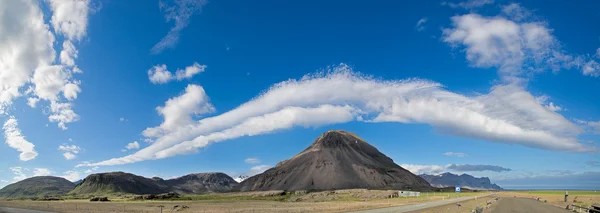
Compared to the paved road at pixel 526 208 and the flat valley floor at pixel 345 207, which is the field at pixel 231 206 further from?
the paved road at pixel 526 208

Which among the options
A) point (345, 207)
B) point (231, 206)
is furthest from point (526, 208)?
point (231, 206)

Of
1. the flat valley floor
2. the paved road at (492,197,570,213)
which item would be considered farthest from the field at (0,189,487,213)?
the paved road at (492,197,570,213)

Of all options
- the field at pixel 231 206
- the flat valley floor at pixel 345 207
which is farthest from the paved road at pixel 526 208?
the field at pixel 231 206

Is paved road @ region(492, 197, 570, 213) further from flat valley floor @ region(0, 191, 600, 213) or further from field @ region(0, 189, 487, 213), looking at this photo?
field @ region(0, 189, 487, 213)

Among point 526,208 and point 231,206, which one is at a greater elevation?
point 526,208

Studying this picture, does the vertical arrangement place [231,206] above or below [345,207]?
below

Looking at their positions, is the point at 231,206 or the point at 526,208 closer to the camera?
the point at 526,208

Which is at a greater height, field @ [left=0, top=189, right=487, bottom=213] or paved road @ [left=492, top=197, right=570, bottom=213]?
paved road @ [left=492, top=197, right=570, bottom=213]

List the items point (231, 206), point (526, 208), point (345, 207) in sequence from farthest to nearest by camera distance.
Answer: point (231, 206), point (345, 207), point (526, 208)

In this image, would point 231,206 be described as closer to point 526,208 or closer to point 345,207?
point 345,207

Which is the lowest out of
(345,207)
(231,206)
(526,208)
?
(231,206)

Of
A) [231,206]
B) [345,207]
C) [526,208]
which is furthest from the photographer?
[231,206]

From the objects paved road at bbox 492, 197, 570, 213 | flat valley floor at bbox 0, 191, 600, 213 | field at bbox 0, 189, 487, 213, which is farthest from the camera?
field at bbox 0, 189, 487, 213

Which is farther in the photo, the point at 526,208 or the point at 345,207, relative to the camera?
the point at 345,207
